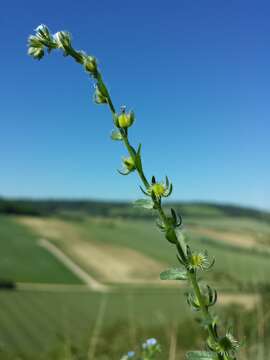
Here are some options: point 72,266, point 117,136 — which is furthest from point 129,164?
point 72,266

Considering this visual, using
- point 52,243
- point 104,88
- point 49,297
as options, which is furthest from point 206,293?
point 52,243

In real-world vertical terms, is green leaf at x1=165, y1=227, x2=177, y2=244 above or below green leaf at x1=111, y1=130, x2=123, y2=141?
below

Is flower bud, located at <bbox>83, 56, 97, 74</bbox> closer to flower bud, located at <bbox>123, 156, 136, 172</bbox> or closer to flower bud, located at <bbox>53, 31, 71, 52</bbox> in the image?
flower bud, located at <bbox>53, 31, 71, 52</bbox>

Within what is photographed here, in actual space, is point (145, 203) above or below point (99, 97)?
below

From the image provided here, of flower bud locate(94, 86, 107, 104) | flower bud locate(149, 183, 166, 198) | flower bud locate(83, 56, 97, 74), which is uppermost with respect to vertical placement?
flower bud locate(83, 56, 97, 74)

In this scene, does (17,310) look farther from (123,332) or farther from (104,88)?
(104,88)

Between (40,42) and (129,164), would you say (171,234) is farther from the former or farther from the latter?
(40,42)

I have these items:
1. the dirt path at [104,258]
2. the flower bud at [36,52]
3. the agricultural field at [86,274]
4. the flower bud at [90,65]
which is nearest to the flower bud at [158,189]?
the flower bud at [90,65]

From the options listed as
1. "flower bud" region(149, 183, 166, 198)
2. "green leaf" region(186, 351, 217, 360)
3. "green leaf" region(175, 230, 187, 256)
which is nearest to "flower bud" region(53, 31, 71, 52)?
"flower bud" region(149, 183, 166, 198)

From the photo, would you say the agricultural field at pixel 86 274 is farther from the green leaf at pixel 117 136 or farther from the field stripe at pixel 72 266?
the green leaf at pixel 117 136
